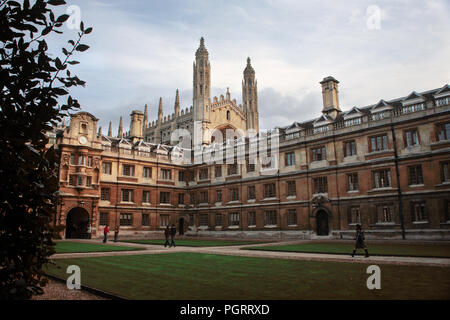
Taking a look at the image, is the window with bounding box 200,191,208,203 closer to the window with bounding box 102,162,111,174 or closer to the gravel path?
the window with bounding box 102,162,111,174

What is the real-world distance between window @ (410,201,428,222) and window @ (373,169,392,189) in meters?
2.73

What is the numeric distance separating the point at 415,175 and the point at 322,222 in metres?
9.84

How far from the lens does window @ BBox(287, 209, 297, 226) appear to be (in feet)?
121

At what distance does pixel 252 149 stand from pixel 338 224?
1390 cm

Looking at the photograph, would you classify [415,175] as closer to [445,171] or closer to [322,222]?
[445,171]

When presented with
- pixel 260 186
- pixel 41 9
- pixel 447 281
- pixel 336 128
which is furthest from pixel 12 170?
pixel 260 186

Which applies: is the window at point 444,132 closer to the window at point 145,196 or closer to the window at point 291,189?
the window at point 291,189

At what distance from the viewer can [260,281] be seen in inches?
391

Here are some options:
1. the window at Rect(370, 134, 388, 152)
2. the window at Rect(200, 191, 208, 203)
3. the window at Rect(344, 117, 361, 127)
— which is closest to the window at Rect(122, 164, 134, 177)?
the window at Rect(200, 191, 208, 203)

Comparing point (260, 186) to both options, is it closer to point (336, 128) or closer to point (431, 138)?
point (336, 128)

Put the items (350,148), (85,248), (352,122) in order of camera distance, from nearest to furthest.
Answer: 1. (85,248)
2. (350,148)
3. (352,122)

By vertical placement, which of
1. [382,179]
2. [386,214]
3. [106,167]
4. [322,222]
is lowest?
[322,222]

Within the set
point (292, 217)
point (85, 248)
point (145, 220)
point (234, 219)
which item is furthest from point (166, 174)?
point (85, 248)

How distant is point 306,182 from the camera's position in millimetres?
36156
